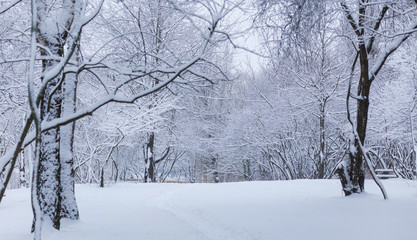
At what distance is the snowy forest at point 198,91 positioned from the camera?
209 inches

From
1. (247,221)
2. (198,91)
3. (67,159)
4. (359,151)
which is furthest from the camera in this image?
(359,151)

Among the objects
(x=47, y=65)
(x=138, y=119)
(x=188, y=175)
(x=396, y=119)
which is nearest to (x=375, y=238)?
(x=47, y=65)

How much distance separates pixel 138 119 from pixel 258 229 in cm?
1009

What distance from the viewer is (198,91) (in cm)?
570

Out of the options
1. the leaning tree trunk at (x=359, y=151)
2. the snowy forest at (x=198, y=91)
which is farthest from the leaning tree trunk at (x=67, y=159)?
the leaning tree trunk at (x=359, y=151)

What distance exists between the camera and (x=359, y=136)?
8.48 m

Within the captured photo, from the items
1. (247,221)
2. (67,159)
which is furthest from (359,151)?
(67,159)

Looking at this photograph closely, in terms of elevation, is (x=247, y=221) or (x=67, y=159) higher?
(x=67, y=159)

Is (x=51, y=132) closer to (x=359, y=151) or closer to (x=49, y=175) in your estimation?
(x=49, y=175)

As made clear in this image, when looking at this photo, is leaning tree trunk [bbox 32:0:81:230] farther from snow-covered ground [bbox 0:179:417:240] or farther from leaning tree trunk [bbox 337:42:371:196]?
leaning tree trunk [bbox 337:42:371:196]

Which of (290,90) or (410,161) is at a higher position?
(290,90)

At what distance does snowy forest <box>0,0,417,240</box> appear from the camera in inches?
209

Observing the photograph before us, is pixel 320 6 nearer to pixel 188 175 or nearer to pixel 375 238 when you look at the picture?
pixel 375 238

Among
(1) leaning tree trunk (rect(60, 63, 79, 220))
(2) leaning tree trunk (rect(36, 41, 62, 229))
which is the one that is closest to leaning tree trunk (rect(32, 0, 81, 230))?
(2) leaning tree trunk (rect(36, 41, 62, 229))
